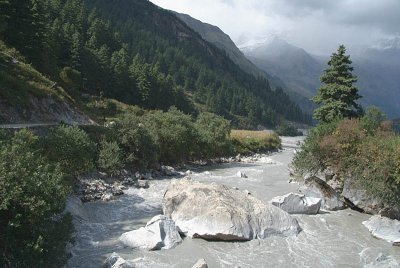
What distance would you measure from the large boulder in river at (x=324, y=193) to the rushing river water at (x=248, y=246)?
121 cm

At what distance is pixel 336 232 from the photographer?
28516 millimetres

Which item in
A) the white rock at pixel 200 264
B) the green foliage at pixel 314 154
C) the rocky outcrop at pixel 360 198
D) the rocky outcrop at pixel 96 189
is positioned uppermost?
the green foliage at pixel 314 154

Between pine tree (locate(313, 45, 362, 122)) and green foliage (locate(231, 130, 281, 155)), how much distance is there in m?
33.4

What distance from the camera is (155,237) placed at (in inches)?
925

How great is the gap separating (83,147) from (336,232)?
2322 cm

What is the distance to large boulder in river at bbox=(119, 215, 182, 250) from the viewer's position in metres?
23.2

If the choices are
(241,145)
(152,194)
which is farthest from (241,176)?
(241,145)

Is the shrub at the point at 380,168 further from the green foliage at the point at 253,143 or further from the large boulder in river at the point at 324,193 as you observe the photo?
the green foliage at the point at 253,143

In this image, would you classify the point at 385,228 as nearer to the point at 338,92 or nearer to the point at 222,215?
the point at 222,215

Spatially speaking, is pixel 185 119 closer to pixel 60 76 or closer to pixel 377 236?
pixel 60 76

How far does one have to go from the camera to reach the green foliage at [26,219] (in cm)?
1570

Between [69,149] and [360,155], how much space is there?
26049 mm

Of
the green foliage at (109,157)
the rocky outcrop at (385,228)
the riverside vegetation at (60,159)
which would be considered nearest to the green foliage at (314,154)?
the rocky outcrop at (385,228)

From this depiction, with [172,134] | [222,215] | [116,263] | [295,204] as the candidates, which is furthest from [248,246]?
[172,134]
